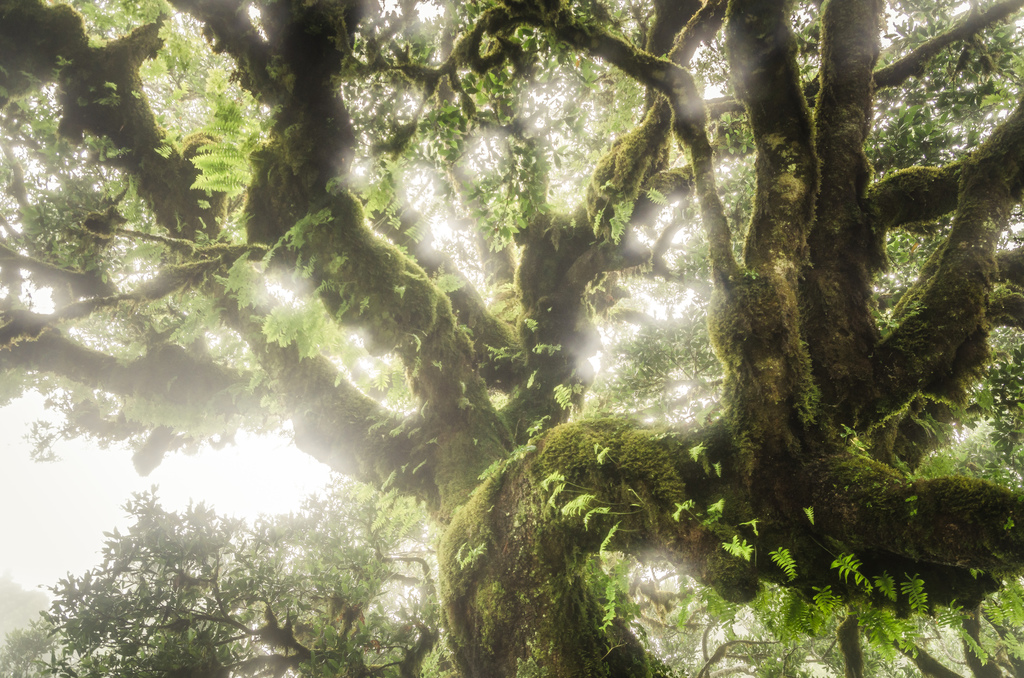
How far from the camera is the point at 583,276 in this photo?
6441 mm

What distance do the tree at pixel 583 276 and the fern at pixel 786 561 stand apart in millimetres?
181

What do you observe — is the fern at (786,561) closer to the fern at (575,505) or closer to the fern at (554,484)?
the fern at (575,505)

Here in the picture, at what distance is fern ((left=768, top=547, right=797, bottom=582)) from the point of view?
2645mm

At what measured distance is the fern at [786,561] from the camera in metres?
2.64

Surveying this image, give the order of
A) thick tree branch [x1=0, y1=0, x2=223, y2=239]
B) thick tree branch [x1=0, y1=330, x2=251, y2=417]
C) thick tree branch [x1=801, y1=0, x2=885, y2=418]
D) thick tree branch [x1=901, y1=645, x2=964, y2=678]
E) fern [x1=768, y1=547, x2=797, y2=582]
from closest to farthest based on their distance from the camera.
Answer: fern [x1=768, y1=547, x2=797, y2=582], thick tree branch [x1=801, y1=0, x2=885, y2=418], thick tree branch [x1=0, y1=0, x2=223, y2=239], thick tree branch [x1=901, y1=645, x2=964, y2=678], thick tree branch [x1=0, y1=330, x2=251, y2=417]

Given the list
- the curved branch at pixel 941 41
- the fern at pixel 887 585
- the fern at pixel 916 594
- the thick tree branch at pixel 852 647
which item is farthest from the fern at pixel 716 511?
the curved branch at pixel 941 41

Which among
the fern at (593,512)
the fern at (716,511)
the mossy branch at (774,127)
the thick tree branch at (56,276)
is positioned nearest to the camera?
the fern at (716,511)

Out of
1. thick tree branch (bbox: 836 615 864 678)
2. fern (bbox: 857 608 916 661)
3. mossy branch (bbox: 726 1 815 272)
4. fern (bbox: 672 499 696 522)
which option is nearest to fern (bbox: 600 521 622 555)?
fern (bbox: 672 499 696 522)

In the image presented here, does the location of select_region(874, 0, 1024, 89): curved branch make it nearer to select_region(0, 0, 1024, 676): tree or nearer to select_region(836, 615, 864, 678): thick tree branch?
select_region(0, 0, 1024, 676): tree

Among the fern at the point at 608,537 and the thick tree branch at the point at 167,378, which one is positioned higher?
the thick tree branch at the point at 167,378

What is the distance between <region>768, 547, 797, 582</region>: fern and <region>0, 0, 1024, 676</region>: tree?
18cm

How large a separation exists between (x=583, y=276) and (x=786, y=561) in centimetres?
448

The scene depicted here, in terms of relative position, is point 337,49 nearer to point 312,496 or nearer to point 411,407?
point 411,407

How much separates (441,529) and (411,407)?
69.9 inches
